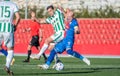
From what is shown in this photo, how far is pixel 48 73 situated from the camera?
18.1 m

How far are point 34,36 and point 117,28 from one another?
9.49 m

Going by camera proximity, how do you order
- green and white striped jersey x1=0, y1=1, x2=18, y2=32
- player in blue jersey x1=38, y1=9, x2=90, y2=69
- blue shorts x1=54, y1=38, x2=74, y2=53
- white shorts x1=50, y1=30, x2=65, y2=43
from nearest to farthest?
green and white striped jersey x1=0, y1=1, x2=18, y2=32
white shorts x1=50, y1=30, x2=65, y2=43
blue shorts x1=54, y1=38, x2=74, y2=53
player in blue jersey x1=38, y1=9, x2=90, y2=69

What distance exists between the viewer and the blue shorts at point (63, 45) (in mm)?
19844

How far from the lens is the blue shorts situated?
19.8 metres

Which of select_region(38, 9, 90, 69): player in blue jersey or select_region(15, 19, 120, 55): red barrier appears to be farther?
select_region(15, 19, 120, 55): red barrier

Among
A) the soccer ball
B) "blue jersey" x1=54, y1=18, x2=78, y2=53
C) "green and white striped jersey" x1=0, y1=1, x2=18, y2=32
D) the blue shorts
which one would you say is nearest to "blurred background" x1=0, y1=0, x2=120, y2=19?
"blue jersey" x1=54, y1=18, x2=78, y2=53

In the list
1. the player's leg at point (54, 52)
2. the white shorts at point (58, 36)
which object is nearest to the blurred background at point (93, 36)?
the player's leg at point (54, 52)

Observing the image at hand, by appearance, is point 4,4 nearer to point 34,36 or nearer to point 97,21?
point 34,36

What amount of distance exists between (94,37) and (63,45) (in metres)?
14.6

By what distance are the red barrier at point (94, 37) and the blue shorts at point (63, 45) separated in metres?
12.6

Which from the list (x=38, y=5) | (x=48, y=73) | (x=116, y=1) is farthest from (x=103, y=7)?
(x=48, y=73)

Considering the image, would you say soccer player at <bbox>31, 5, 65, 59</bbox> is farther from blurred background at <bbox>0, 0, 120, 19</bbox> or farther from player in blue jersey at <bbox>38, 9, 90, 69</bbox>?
blurred background at <bbox>0, 0, 120, 19</bbox>

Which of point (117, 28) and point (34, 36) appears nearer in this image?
point (34, 36)

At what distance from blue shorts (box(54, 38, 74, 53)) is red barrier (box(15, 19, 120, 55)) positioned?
1259 cm
